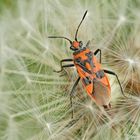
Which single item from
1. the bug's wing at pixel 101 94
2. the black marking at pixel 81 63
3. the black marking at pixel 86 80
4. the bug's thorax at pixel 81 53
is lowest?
the bug's wing at pixel 101 94

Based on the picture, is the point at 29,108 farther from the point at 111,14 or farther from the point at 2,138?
the point at 111,14

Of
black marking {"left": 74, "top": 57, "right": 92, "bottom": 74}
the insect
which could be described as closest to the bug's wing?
the insect

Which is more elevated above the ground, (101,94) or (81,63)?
(81,63)

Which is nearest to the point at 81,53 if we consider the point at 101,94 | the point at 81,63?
the point at 81,63

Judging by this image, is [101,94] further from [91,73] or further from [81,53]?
[81,53]

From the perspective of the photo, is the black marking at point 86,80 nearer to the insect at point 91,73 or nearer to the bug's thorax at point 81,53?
the insect at point 91,73

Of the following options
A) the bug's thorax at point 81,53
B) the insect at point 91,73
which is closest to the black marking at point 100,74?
the insect at point 91,73

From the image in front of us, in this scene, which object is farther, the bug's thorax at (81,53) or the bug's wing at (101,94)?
the bug's thorax at (81,53)

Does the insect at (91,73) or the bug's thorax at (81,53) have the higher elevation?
the bug's thorax at (81,53)
